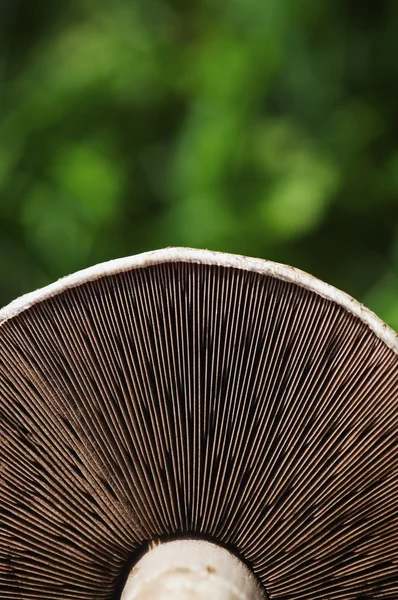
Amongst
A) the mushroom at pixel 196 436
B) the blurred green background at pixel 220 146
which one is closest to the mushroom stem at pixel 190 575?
the mushroom at pixel 196 436

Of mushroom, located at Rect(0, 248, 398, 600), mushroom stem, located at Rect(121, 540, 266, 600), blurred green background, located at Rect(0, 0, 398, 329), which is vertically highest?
blurred green background, located at Rect(0, 0, 398, 329)

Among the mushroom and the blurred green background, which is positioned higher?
the blurred green background

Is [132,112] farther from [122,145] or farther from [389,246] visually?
[389,246]

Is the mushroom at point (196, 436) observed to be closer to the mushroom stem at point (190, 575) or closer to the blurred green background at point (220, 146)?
the mushroom stem at point (190, 575)

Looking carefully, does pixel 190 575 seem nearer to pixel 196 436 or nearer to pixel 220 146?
pixel 196 436

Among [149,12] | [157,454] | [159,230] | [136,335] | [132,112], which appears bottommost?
[157,454]

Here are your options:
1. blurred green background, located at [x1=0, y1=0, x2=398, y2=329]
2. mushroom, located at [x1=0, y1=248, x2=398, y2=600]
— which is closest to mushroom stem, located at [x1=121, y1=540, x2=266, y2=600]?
mushroom, located at [x1=0, y1=248, x2=398, y2=600]

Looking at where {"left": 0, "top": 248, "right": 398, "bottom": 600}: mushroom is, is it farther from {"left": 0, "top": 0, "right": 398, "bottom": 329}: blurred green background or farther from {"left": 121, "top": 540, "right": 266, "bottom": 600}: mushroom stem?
{"left": 0, "top": 0, "right": 398, "bottom": 329}: blurred green background

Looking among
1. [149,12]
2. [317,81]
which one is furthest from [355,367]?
[149,12]

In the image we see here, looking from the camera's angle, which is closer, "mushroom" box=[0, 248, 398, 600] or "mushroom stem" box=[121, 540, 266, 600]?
"mushroom" box=[0, 248, 398, 600]
